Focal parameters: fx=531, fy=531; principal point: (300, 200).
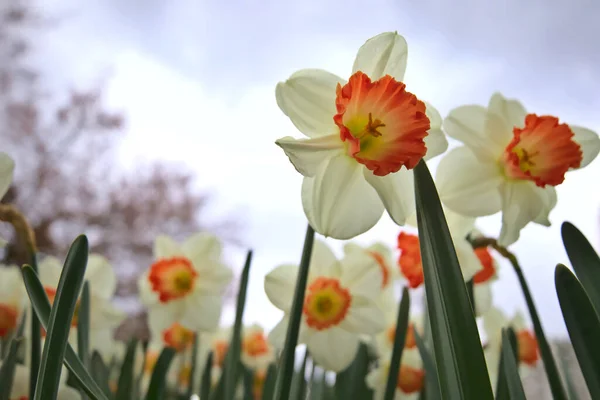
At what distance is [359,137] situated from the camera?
566mm

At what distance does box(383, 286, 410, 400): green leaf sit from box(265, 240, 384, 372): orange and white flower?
12cm

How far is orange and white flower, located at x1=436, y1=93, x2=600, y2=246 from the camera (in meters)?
0.71

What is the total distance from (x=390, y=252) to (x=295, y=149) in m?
0.96

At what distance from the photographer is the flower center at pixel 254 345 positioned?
1.87 metres

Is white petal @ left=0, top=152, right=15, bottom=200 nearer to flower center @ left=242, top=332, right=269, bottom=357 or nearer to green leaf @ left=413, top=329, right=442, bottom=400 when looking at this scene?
green leaf @ left=413, top=329, right=442, bottom=400

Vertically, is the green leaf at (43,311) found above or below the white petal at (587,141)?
below

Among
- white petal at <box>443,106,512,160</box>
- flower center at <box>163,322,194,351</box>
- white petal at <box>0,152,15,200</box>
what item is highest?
flower center at <box>163,322,194,351</box>

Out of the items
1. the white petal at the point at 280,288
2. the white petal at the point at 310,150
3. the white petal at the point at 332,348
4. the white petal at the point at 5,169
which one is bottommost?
the white petal at the point at 332,348

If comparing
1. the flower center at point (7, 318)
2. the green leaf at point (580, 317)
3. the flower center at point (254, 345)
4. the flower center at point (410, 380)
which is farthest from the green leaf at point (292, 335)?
the flower center at point (254, 345)

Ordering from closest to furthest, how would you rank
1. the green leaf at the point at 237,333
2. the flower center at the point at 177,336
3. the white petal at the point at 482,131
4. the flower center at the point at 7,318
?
the white petal at the point at 482,131
the green leaf at the point at 237,333
the flower center at the point at 7,318
the flower center at the point at 177,336

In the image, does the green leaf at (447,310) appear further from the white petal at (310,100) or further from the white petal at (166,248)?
the white petal at (166,248)

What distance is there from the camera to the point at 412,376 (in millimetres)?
1293

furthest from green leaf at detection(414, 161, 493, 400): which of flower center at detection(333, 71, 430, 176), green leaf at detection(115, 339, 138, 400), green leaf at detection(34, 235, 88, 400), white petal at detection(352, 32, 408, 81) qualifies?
green leaf at detection(115, 339, 138, 400)

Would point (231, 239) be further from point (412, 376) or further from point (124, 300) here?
point (412, 376)
